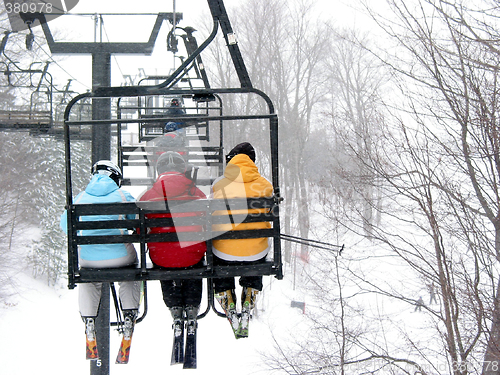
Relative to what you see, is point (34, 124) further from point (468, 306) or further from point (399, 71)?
point (468, 306)

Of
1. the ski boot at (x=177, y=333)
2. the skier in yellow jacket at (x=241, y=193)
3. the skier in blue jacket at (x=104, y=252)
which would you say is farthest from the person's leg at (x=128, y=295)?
the skier in yellow jacket at (x=241, y=193)

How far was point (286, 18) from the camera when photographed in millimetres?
20172

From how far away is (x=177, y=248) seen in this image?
2936 mm

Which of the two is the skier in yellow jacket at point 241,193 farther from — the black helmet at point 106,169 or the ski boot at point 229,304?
the black helmet at point 106,169

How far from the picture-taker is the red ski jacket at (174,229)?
2.83 metres

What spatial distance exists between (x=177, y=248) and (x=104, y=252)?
54 cm

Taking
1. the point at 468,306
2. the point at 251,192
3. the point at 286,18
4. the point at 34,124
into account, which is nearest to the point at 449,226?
the point at 468,306

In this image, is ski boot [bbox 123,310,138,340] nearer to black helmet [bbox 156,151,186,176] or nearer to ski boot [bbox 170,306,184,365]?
ski boot [bbox 170,306,184,365]

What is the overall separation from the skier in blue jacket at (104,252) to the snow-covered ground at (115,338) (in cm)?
974

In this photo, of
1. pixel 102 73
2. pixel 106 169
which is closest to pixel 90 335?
pixel 106 169

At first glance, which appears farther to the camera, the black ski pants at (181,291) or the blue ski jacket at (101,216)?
the black ski pants at (181,291)

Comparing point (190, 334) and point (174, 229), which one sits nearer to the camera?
point (174, 229)

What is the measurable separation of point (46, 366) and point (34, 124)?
9.29 meters

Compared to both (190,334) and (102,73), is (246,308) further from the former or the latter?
(102,73)
